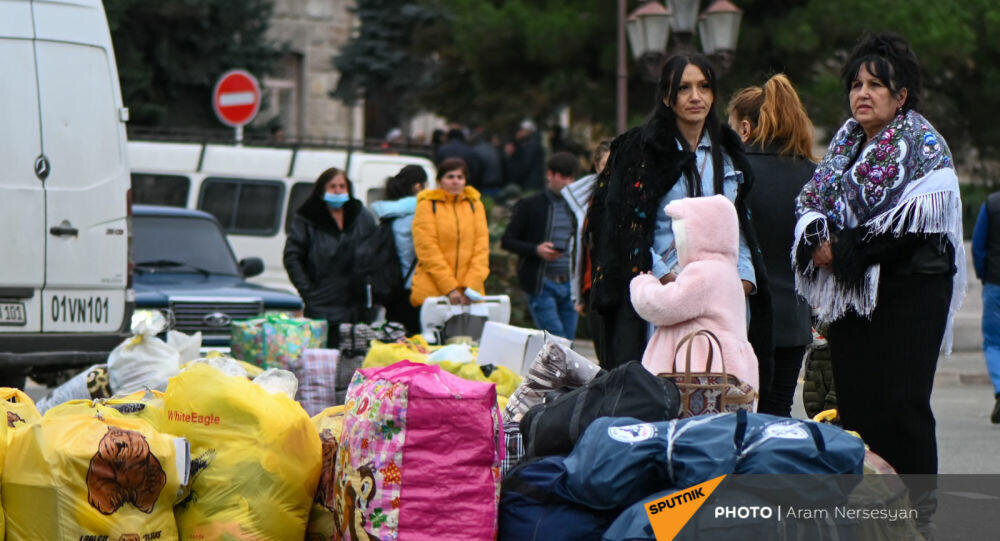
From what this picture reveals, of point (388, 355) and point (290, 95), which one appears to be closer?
point (388, 355)

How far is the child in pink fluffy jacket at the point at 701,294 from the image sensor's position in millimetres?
6125

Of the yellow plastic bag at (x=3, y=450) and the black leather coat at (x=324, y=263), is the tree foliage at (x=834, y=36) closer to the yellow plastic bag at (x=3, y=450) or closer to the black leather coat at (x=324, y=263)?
the black leather coat at (x=324, y=263)

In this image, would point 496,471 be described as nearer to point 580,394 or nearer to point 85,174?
point 580,394

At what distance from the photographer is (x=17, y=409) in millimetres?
6285

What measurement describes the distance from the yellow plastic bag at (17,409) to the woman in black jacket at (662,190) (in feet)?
7.12

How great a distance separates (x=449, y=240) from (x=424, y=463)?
6.23m

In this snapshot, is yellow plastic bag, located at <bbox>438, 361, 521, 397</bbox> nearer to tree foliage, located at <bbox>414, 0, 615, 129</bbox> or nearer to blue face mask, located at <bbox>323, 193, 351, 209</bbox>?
blue face mask, located at <bbox>323, 193, 351, 209</bbox>

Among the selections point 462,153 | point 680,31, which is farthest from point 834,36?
point 680,31

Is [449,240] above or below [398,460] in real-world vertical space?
above

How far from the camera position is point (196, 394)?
20.2 ft

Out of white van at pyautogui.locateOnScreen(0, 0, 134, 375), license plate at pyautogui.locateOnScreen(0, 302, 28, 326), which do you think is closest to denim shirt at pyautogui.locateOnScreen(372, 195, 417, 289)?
white van at pyautogui.locateOnScreen(0, 0, 134, 375)

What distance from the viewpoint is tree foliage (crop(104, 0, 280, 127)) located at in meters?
28.7

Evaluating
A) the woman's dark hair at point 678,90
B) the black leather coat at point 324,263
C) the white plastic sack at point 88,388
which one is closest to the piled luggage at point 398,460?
the woman's dark hair at point 678,90

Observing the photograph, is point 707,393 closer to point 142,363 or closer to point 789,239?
point 789,239
